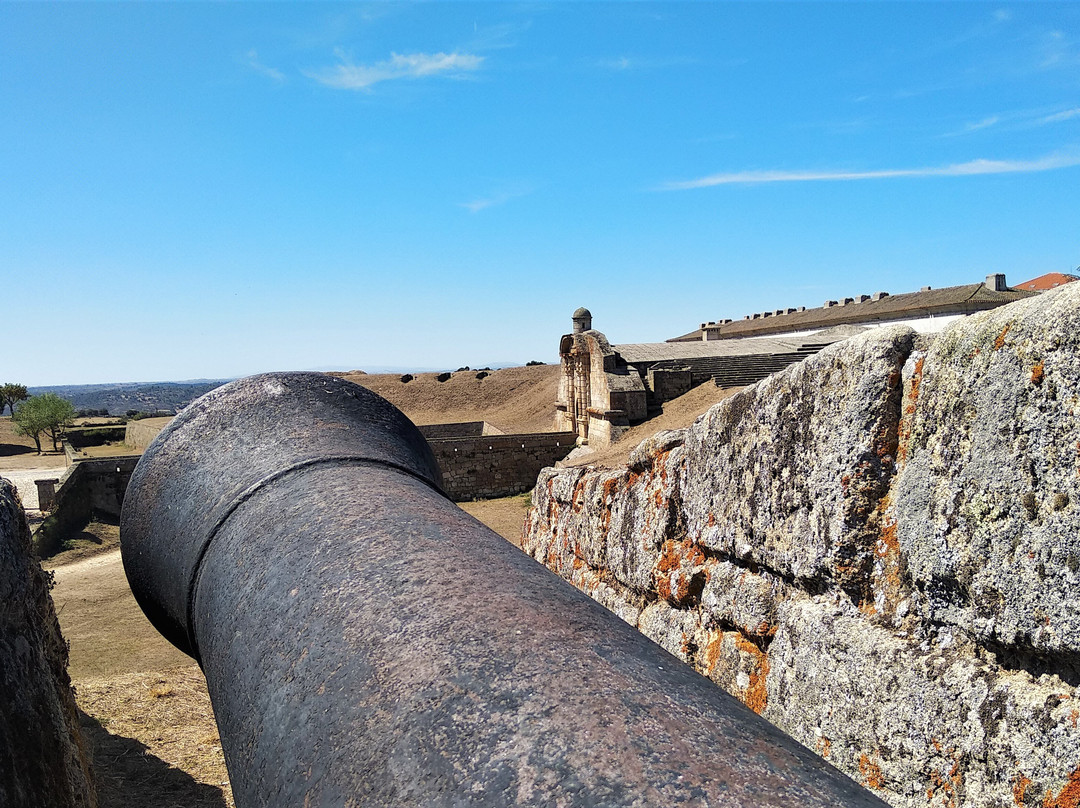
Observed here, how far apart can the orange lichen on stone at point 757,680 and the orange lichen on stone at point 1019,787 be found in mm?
898

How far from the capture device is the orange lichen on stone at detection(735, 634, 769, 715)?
245 cm

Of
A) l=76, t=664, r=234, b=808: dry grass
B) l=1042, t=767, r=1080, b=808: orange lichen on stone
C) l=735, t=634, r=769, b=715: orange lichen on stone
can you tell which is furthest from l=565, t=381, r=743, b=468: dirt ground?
l=1042, t=767, r=1080, b=808: orange lichen on stone

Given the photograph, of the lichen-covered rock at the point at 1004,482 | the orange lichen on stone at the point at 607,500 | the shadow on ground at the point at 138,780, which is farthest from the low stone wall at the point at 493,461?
the lichen-covered rock at the point at 1004,482

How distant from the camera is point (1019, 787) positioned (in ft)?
5.13

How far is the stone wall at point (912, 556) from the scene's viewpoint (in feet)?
5.02

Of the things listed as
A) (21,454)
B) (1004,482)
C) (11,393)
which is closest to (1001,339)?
(1004,482)

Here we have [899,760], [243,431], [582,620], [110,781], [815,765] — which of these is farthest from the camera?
[110,781]

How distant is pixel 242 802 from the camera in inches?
59.3

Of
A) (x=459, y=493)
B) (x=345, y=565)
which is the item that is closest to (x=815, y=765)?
(x=345, y=565)

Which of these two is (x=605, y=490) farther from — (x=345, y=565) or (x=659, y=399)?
(x=659, y=399)

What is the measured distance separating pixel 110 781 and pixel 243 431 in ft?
10.9

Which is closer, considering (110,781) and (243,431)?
(243,431)

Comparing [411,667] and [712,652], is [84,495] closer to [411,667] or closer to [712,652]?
[712,652]

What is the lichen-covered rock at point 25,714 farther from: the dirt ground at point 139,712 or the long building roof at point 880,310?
the long building roof at point 880,310
